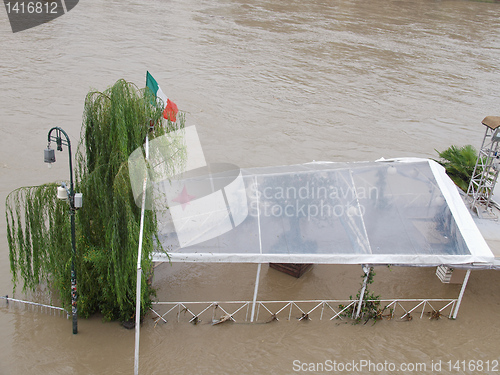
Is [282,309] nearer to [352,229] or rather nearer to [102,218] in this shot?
[352,229]

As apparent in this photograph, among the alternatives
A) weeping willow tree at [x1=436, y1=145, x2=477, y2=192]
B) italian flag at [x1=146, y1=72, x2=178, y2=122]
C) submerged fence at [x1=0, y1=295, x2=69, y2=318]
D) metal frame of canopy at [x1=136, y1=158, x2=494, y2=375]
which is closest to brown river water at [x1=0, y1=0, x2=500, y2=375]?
submerged fence at [x1=0, y1=295, x2=69, y2=318]

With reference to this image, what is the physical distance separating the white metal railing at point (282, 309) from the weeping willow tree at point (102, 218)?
0.88m

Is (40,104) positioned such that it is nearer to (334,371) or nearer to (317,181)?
(317,181)

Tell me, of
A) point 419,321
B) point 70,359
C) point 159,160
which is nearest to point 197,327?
point 70,359

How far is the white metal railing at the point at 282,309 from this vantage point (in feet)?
37.8

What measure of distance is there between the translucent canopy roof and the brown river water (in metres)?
1.93

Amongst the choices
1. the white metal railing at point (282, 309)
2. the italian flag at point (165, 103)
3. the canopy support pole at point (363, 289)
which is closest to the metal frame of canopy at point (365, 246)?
the canopy support pole at point (363, 289)

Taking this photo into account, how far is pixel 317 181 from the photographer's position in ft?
41.3

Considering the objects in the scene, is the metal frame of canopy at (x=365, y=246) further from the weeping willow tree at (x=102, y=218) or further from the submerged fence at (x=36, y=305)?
the submerged fence at (x=36, y=305)

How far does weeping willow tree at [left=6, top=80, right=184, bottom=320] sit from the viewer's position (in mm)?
9859

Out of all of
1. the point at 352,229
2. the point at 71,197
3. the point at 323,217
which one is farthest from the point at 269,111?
the point at 71,197

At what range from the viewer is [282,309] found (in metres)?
11.7

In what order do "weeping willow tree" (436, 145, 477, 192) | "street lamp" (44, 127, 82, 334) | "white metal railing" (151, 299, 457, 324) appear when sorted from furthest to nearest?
"weeping willow tree" (436, 145, 477, 192), "white metal railing" (151, 299, 457, 324), "street lamp" (44, 127, 82, 334)

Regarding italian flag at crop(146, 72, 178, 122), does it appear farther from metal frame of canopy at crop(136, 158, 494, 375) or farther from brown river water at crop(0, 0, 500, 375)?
brown river water at crop(0, 0, 500, 375)
